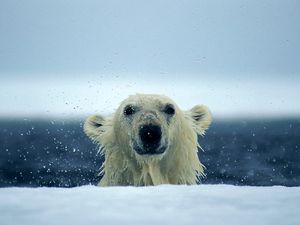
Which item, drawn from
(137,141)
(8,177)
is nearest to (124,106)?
(137,141)

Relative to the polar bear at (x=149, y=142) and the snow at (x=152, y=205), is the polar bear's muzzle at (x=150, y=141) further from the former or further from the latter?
the snow at (x=152, y=205)

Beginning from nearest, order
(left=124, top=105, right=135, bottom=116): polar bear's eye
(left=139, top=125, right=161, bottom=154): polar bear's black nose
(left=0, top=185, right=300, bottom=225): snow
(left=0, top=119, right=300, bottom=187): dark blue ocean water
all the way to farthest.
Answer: (left=0, top=185, right=300, bottom=225): snow < (left=139, top=125, right=161, bottom=154): polar bear's black nose < (left=124, top=105, right=135, bottom=116): polar bear's eye < (left=0, top=119, right=300, bottom=187): dark blue ocean water

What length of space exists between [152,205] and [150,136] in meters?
2.30

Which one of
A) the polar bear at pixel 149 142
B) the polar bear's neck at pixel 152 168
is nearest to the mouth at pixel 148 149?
the polar bear at pixel 149 142

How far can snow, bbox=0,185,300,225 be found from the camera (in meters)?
3.31

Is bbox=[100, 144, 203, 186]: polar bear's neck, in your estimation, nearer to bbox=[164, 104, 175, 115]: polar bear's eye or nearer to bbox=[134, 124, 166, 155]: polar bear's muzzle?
bbox=[134, 124, 166, 155]: polar bear's muzzle

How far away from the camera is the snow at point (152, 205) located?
3.31 meters

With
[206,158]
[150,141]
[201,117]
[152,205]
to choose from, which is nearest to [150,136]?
[150,141]

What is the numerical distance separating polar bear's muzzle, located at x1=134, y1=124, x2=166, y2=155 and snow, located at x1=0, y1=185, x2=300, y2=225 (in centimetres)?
185

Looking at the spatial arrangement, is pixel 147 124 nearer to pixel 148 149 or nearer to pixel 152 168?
pixel 148 149

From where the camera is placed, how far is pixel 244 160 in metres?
40.3

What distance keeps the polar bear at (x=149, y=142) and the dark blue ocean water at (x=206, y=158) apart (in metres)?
16.0

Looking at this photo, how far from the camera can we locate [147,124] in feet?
19.2

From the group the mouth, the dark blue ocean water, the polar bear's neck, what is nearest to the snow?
the mouth
